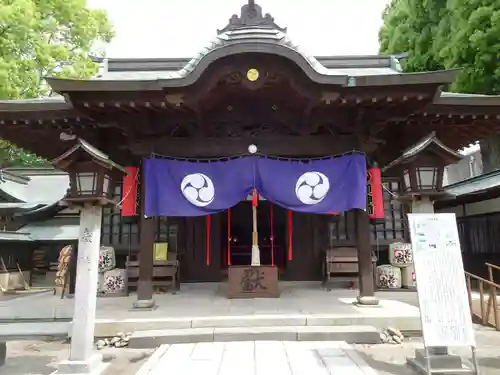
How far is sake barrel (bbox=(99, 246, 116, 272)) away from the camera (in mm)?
9805

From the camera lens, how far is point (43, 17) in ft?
53.1

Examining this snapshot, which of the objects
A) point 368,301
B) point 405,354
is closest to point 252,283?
point 368,301

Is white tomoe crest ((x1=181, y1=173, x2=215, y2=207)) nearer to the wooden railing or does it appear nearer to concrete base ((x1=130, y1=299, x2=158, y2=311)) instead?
concrete base ((x1=130, y1=299, x2=158, y2=311))

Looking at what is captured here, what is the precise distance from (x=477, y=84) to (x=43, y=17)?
56.5ft

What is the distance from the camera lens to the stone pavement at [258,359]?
4590 mm

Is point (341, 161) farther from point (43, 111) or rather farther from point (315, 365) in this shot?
point (43, 111)

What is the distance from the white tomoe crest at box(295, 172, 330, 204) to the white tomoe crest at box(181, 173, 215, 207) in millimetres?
1713

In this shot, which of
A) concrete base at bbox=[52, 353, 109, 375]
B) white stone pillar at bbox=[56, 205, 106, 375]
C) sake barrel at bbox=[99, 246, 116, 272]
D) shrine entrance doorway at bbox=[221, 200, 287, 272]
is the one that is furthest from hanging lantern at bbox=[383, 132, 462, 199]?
sake barrel at bbox=[99, 246, 116, 272]

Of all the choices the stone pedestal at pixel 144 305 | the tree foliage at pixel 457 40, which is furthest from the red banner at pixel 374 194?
the tree foliage at pixel 457 40

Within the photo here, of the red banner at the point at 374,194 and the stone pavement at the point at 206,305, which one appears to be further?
the red banner at the point at 374,194

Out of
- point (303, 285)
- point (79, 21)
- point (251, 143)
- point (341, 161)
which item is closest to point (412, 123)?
point (341, 161)

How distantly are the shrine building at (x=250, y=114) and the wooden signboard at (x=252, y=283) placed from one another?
5.36ft

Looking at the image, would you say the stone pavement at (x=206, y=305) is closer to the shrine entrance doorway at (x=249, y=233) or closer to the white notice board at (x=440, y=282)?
the shrine entrance doorway at (x=249, y=233)

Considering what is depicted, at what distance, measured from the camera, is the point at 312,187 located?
7.50m
